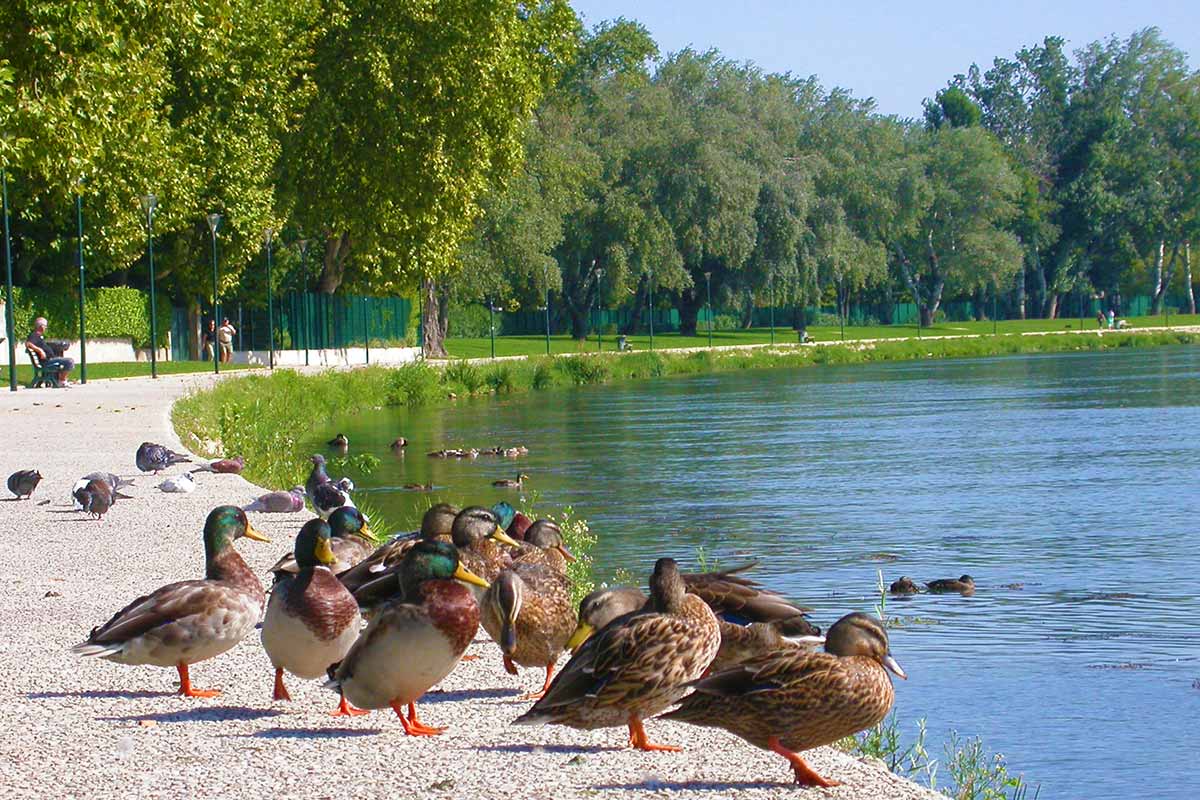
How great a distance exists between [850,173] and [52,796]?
3451 inches

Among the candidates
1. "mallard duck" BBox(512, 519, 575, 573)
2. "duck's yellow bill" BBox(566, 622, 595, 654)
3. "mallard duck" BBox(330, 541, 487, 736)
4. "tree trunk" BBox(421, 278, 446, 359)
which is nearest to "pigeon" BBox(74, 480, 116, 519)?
"mallard duck" BBox(512, 519, 575, 573)

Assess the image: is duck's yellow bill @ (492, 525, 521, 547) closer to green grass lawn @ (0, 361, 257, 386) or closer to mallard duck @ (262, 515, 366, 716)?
mallard duck @ (262, 515, 366, 716)

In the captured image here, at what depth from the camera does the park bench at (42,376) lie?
37.6m

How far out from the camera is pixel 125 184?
146 ft

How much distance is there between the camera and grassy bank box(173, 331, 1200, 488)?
87.0 ft

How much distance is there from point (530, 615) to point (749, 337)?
89328mm

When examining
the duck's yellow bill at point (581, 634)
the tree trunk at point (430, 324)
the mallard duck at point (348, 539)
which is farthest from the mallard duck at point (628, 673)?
→ the tree trunk at point (430, 324)

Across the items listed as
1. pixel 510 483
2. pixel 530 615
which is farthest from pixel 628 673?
pixel 510 483

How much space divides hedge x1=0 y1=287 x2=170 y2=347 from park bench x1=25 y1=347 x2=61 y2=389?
32.4 ft

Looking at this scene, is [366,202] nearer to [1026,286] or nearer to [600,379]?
[600,379]

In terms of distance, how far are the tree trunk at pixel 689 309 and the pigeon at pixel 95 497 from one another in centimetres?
7680

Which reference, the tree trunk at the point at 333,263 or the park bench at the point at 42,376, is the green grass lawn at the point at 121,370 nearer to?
the park bench at the point at 42,376

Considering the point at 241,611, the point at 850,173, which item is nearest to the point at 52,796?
the point at 241,611

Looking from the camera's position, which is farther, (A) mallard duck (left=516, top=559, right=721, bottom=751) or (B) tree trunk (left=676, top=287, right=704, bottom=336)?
(B) tree trunk (left=676, top=287, right=704, bottom=336)
